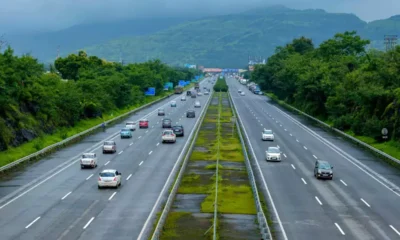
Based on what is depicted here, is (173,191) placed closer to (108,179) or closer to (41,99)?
(108,179)

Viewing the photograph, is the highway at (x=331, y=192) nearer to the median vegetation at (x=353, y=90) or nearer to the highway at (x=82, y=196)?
the median vegetation at (x=353, y=90)

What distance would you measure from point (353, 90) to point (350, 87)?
10.9 feet

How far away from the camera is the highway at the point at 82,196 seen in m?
31.3

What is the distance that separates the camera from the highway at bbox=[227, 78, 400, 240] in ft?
106

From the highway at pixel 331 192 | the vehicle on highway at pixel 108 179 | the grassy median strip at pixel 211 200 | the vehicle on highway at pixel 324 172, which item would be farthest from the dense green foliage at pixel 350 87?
the vehicle on highway at pixel 108 179

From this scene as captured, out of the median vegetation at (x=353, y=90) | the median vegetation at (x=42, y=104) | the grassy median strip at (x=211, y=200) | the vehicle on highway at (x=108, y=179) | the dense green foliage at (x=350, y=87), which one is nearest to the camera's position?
the grassy median strip at (x=211, y=200)

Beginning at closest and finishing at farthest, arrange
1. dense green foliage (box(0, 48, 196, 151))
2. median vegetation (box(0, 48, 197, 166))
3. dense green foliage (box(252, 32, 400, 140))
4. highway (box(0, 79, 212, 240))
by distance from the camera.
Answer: highway (box(0, 79, 212, 240)) < median vegetation (box(0, 48, 197, 166)) < dense green foliage (box(0, 48, 196, 151)) < dense green foliage (box(252, 32, 400, 140))

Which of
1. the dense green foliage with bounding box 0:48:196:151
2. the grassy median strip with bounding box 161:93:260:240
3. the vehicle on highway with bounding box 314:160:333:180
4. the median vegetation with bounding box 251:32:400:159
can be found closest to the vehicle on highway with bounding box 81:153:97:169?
the grassy median strip with bounding box 161:93:260:240

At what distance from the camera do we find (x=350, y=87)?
93.8m

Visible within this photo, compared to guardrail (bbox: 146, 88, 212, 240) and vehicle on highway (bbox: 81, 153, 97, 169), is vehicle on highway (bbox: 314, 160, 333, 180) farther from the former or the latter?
vehicle on highway (bbox: 81, 153, 97, 169)

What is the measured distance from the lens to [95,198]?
1561 inches

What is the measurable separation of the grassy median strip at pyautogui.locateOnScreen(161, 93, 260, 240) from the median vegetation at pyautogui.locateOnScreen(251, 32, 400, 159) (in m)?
17.7

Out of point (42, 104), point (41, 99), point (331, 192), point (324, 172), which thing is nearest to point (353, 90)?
point (42, 104)

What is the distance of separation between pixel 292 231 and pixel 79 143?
44.2 meters
